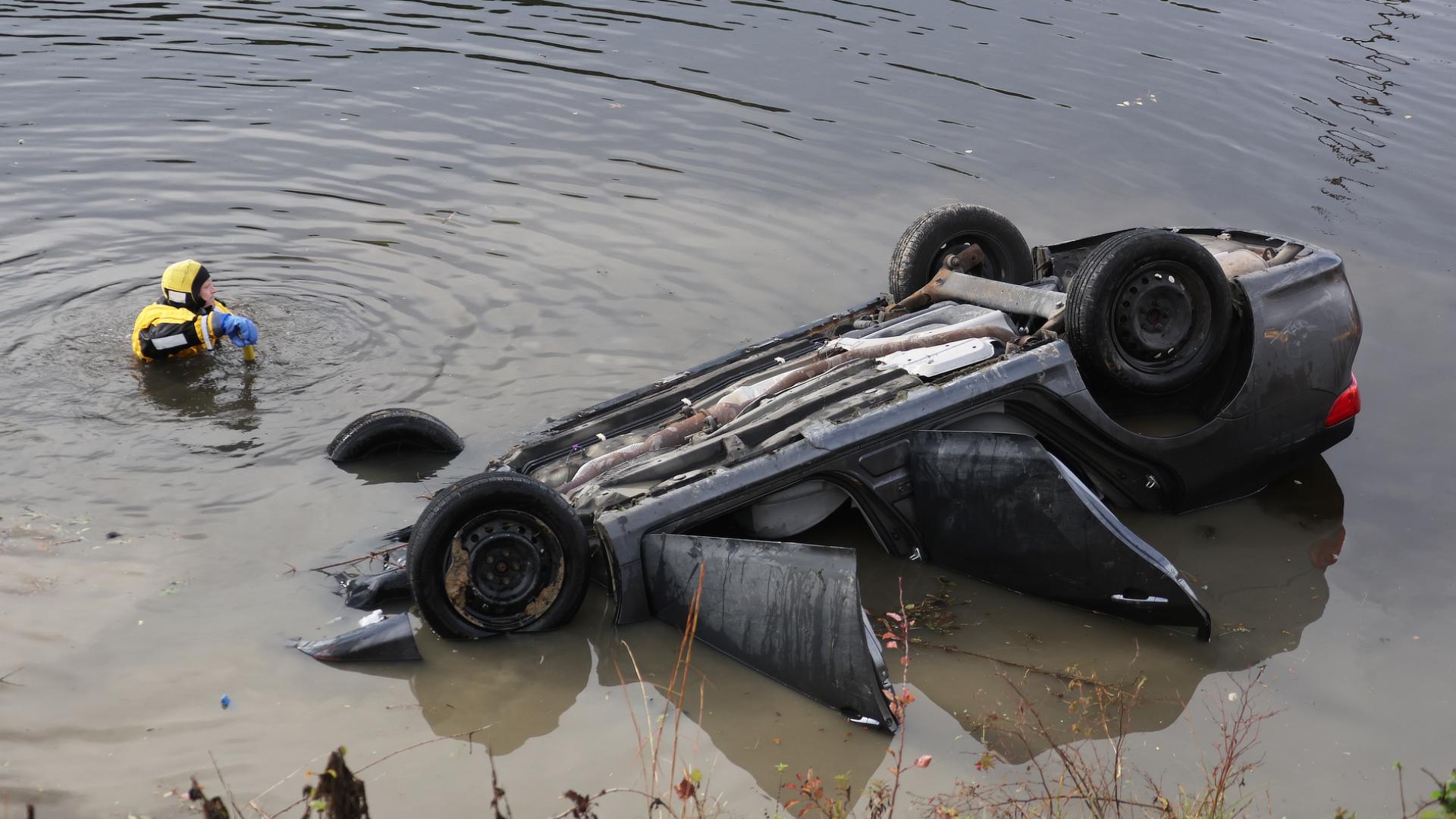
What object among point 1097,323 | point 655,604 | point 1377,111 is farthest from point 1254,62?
point 655,604

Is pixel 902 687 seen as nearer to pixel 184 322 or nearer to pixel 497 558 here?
pixel 497 558

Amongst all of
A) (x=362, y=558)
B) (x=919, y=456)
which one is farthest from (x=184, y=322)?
(x=919, y=456)

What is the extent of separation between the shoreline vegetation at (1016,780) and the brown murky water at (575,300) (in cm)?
9

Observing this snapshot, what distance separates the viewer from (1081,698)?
Answer: 17.2ft

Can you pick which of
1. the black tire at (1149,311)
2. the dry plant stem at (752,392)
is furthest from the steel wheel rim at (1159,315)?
the dry plant stem at (752,392)

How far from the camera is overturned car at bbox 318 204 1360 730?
5312 millimetres

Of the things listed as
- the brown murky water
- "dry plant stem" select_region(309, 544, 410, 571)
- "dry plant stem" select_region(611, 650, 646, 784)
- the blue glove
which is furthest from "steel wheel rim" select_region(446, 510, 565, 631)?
the blue glove

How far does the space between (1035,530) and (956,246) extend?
268cm

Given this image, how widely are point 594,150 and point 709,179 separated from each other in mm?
1396

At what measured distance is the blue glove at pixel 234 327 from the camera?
8.02 m

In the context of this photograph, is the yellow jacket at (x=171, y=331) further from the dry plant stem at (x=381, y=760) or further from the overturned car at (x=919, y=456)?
the dry plant stem at (x=381, y=760)

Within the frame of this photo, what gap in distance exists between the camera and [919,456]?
579 cm

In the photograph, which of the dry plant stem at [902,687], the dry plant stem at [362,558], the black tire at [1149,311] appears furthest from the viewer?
the black tire at [1149,311]

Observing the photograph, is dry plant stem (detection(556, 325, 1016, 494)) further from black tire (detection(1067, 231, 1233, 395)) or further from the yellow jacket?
the yellow jacket
